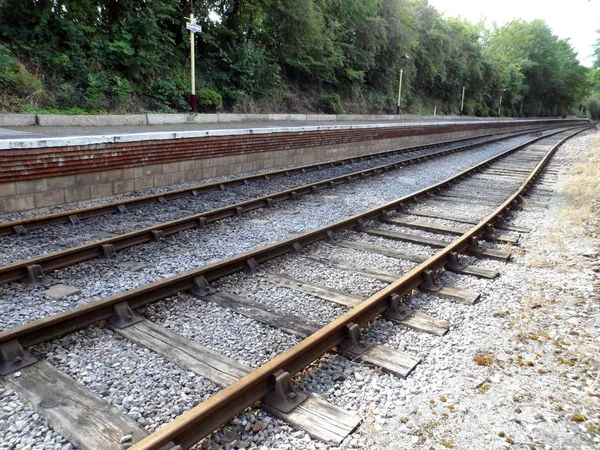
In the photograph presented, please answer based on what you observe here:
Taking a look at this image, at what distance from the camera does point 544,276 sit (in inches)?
214

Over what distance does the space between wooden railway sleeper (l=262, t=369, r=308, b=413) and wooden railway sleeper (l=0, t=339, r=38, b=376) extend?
1.72m

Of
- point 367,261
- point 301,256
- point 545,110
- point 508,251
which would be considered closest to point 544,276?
point 508,251

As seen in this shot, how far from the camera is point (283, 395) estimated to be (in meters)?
2.90

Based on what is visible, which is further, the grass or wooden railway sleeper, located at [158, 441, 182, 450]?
the grass

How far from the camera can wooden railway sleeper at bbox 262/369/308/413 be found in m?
2.88

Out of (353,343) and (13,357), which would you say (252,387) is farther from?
(13,357)

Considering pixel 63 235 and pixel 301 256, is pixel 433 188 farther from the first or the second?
pixel 63 235

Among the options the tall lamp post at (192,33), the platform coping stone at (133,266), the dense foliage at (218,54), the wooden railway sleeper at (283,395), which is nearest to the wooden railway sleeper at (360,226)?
the platform coping stone at (133,266)

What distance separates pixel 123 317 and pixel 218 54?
66.2 feet

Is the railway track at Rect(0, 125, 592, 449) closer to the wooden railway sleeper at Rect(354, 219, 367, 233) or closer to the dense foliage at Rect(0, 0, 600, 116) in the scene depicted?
the wooden railway sleeper at Rect(354, 219, 367, 233)

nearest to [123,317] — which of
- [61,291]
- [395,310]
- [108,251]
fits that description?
[61,291]

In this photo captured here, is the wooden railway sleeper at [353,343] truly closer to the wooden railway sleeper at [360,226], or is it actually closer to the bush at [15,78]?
the wooden railway sleeper at [360,226]

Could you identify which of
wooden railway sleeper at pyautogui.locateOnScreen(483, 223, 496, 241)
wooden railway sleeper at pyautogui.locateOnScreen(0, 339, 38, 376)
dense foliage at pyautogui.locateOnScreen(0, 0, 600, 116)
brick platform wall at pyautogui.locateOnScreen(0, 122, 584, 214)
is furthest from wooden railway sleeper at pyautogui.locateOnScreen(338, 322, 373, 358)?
dense foliage at pyautogui.locateOnScreen(0, 0, 600, 116)

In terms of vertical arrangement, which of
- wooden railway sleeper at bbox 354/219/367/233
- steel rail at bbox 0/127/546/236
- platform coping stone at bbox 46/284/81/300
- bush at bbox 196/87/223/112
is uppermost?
bush at bbox 196/87/223/112
